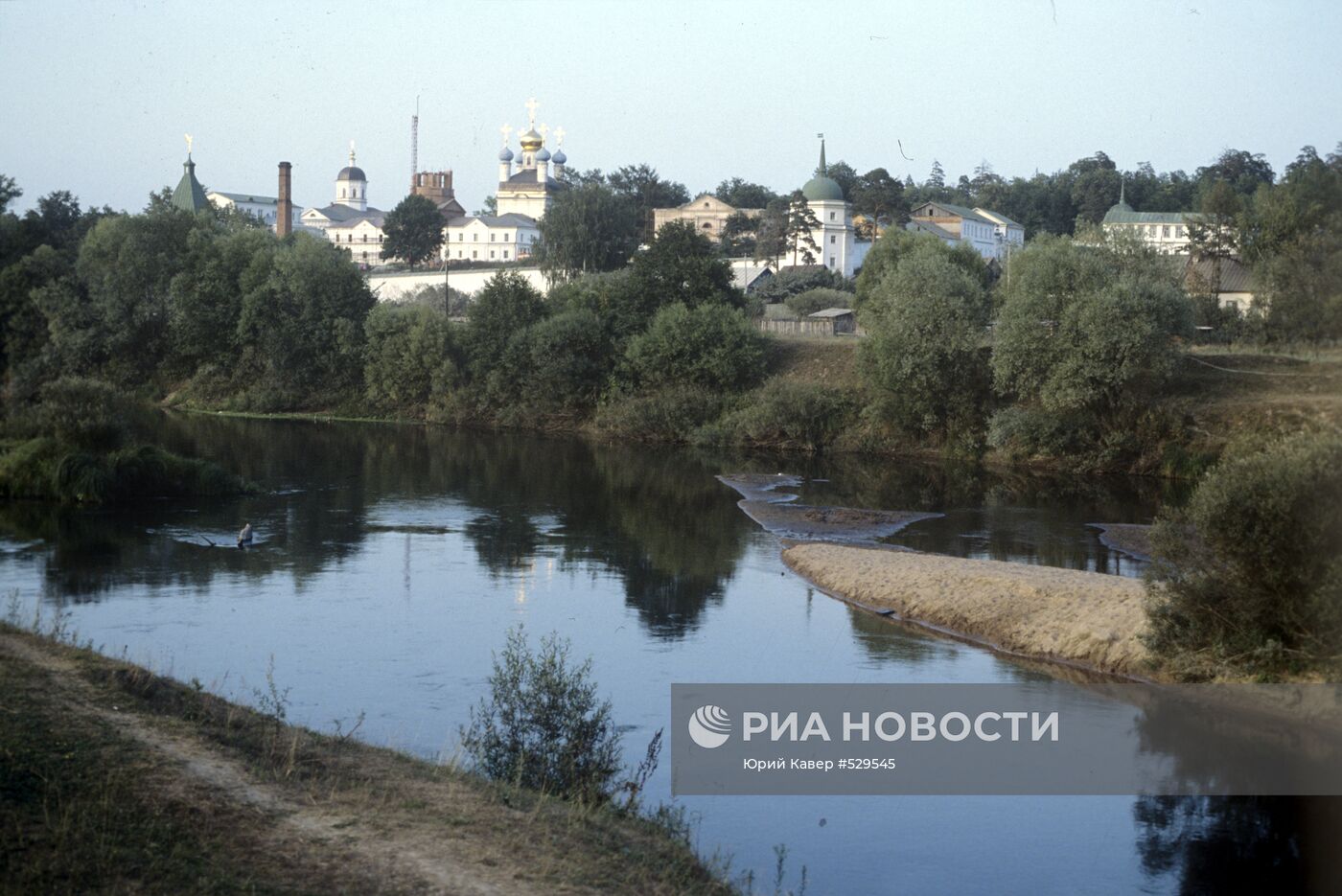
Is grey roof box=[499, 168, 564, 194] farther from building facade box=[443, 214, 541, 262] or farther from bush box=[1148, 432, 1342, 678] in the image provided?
bush box=[1148, 432, 1342, 678]

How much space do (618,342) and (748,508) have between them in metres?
21.6

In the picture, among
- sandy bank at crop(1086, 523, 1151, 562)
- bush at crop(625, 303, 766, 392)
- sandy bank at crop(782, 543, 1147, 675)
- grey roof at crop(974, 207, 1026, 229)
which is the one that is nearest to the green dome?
grey roof at crop(974, 207, 1026, 229)

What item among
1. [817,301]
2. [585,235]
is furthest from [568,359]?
[585,235]

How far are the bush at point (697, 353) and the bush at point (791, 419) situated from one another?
249cm

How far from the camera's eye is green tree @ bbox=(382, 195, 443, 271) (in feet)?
336

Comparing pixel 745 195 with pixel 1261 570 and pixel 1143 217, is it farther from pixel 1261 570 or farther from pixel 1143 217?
pixel 1261 570

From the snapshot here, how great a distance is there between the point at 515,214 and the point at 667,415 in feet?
255

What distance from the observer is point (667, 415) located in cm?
4969

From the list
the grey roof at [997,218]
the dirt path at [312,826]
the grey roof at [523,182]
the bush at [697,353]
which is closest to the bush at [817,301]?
the bush at [697,353]

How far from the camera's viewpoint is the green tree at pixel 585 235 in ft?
273

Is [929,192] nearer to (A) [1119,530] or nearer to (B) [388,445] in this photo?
(B) [388,445]

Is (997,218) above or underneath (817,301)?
above

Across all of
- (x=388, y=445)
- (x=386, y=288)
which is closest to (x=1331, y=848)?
(x=388, y=445)

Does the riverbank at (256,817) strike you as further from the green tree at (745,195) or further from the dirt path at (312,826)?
the green tree at (745,195)
